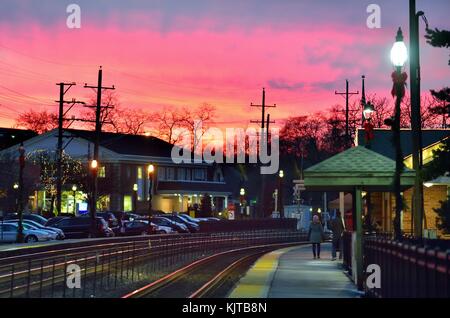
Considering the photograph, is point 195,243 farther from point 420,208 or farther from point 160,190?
point 160,190

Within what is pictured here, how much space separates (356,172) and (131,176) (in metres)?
76.4

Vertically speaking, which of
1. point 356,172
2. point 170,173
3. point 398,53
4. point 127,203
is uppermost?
point 170,173

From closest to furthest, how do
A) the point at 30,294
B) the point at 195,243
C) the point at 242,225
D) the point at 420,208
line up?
the point at 30,294
the point at 420,208
the point at 195,243
the point at 242,225

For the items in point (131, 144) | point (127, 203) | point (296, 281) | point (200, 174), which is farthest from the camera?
point (200, 174)

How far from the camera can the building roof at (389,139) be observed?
5325 centimetres

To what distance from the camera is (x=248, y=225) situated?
76938 millimetres


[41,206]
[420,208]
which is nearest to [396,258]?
[420,208]

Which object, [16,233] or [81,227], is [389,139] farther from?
[16,233]

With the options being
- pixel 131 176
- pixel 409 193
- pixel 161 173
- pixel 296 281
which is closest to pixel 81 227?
pixel 409 193

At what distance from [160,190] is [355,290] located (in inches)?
3136

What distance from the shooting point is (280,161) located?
5699 inches

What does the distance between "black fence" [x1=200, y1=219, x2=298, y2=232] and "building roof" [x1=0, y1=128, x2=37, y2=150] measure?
55787 mm

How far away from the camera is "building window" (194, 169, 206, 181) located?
359 ft
